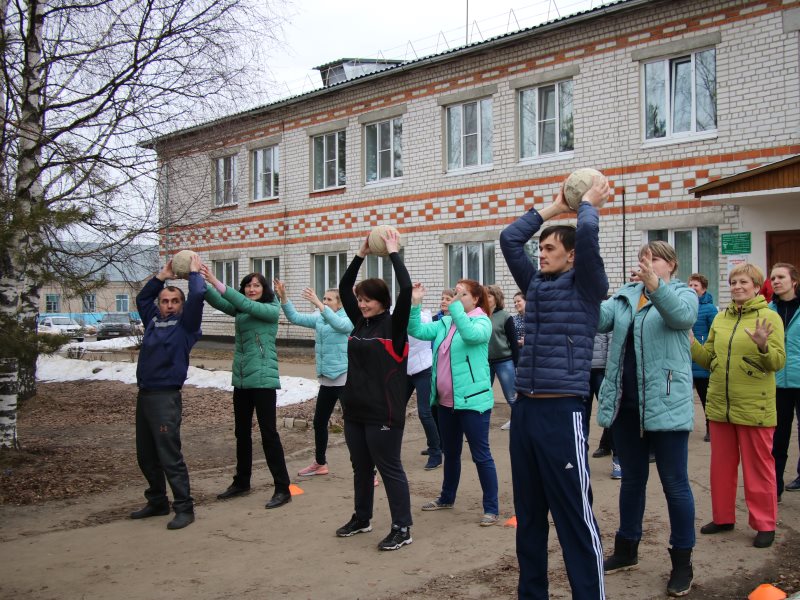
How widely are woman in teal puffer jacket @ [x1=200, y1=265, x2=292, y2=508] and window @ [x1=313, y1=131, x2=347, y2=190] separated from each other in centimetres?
1471

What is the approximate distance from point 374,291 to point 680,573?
9.14 feet

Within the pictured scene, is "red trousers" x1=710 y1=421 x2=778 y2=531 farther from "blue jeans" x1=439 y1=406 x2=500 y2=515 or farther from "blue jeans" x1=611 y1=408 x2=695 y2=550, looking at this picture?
"blue jeans" x1=439 y1=406 x2=500 y2=515

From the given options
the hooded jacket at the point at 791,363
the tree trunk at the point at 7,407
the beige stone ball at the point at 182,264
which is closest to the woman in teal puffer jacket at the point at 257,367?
the beige stone ball at the point at 182,264

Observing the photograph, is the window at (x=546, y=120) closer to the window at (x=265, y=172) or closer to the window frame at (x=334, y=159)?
the window frame at (x=334, y=159)

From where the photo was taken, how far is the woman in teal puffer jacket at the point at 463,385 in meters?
6.11

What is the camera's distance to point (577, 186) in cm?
420

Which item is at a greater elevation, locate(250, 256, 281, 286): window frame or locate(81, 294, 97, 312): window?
locate(250, 256, 281, 286): window frame

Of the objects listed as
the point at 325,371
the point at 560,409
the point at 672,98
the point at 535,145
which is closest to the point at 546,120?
the point at 535,145

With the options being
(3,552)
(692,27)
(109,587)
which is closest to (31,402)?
(3,552)

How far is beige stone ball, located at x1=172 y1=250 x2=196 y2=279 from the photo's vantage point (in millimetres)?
6340

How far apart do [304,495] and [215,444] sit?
3105mm

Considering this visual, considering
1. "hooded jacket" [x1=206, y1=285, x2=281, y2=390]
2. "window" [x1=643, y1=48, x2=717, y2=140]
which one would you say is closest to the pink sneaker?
"hooded jacket" [x1=206, y1=285, x2=281, y2=390]

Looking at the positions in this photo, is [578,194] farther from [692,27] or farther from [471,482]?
[692,27]

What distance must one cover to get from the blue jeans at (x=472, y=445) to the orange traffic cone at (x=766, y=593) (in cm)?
208
